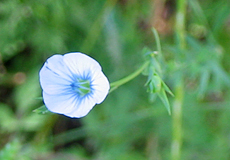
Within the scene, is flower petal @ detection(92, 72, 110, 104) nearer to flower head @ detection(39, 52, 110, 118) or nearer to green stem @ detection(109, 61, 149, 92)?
flower head @ detection(39, 52, 110, 118)

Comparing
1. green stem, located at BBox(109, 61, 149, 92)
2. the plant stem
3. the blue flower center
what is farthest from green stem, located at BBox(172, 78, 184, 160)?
the blue flower center

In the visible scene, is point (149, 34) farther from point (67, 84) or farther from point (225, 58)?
point (67, 84)

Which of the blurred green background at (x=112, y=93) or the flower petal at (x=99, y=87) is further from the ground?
the flower petal at (x=99, y=87)

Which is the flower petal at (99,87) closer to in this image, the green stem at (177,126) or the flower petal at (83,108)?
the flower petal at (83,108)

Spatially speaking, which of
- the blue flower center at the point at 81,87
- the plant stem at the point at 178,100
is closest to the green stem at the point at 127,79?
the blue flower center at the point at 81,87

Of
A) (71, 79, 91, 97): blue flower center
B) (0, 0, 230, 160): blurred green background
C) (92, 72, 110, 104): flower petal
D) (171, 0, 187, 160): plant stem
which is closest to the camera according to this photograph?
(92, 72, 110, 104): flower petal

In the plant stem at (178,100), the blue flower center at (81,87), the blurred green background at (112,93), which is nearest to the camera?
the blue flower center at (81,87)

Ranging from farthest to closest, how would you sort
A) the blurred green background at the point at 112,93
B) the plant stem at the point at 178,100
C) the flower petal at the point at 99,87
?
1. the blurred green background at the point at 112,93
2. the plant stem at the point at 178,100
3. the flower petal at the point at 99,87

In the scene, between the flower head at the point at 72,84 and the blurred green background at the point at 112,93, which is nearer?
the flower head at the point at 72,84

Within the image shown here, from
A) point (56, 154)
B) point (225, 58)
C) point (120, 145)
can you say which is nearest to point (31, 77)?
point (56, 154)
